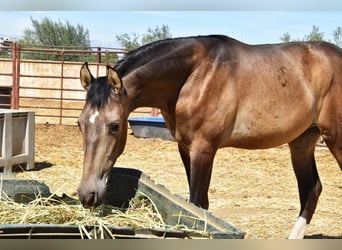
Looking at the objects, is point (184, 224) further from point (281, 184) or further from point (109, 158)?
point (281, 184)

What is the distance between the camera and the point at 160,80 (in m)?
3.35

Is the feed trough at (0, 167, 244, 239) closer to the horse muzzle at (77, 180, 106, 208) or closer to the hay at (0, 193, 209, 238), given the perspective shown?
the hay at (0, 193, 209, 238)

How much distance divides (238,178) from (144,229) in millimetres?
4862

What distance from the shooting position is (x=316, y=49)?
13.3 ft

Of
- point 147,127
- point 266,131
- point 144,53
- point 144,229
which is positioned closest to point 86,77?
point 144,53

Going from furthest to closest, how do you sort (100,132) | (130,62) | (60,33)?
1. (60,33)
2. (130,62)
3. (100,132)

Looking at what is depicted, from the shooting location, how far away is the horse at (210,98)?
2.89m

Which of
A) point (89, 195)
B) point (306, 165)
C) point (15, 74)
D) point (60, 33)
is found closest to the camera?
point (89, 195)

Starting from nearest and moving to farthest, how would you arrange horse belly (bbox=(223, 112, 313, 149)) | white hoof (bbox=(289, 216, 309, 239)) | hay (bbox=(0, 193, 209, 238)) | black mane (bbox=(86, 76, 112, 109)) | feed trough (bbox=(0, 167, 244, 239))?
1. feed trough (bbox=(0, 167, 244, 239))
2. hay (bbox=(0, 193, 209, 238))
3. black mane (bbox=(86, 76, 112, 109))
4. horse belly (bbox=(223, 112, 313, 149))
5. white hoof (bbox=(289, 216, 309, 239))

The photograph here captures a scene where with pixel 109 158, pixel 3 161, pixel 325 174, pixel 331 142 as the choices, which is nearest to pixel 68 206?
pixel 109 158

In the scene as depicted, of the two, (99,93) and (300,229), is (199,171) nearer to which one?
(99,93)

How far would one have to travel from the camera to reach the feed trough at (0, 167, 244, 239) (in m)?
1.96

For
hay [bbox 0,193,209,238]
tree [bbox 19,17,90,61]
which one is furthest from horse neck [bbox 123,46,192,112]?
tree [bbox 19,17,90,61]

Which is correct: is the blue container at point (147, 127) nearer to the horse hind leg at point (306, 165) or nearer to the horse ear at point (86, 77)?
the horse hind leg at point (306, 165)
